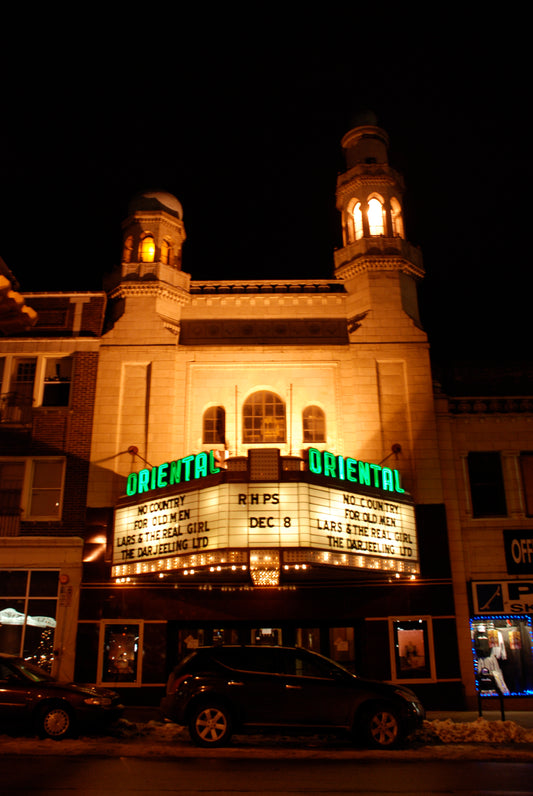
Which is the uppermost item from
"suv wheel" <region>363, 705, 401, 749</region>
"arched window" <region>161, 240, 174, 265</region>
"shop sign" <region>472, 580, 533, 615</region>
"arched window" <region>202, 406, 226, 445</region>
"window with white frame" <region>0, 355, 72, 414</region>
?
"arched window" <region>161, 240, 174, 265</region>

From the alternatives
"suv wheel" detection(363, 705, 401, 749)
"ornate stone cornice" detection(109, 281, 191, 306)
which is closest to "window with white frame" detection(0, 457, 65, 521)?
"ornate stone cornice" detection(109, 281, 191, 306)

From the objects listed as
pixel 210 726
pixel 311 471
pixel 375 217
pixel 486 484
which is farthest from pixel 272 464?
pixel 375 217

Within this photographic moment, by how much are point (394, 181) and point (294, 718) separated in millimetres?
19626

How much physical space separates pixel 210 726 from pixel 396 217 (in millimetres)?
19043

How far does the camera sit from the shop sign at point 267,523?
1534cm

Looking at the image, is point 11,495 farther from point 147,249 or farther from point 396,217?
point 396,217

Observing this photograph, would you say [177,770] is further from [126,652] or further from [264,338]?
[264,338]

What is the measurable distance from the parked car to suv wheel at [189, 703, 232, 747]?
2.00 meters

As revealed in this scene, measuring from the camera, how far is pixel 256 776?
9617 millimetres

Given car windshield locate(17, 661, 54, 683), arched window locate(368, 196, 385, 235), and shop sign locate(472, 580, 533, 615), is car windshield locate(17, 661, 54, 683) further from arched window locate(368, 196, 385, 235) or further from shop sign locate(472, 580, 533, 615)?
arched window locate(368, 196, 385, 235)

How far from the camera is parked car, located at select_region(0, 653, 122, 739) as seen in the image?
40.8 ft

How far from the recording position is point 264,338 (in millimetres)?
22031

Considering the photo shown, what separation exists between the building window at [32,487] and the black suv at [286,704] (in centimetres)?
952

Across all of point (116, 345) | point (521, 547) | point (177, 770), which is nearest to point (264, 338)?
point (116, 345)
